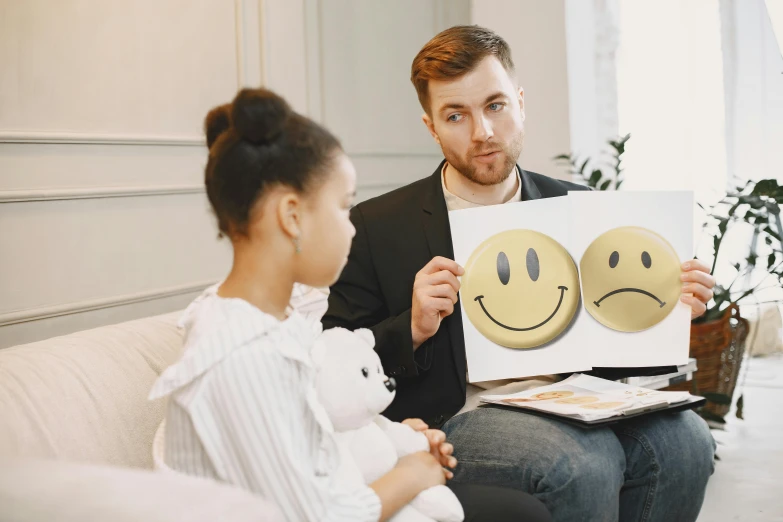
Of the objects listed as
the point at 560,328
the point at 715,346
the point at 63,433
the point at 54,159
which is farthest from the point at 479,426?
the point at 715,346

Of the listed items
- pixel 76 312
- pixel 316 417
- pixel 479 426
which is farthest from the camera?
pixel 76 312

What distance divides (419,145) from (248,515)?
2.93m

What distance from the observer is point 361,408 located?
1.01 metres

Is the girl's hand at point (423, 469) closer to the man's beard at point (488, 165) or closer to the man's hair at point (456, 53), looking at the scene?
the man's beard at point (488, 165)

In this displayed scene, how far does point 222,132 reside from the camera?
3.34 ft

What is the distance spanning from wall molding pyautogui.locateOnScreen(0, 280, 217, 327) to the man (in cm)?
69

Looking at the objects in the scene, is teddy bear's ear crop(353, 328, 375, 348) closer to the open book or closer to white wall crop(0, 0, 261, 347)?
the open book

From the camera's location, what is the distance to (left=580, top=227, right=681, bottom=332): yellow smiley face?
1.51 m

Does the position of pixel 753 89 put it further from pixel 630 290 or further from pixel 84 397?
pixel 84 397

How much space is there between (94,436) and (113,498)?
53 centimetres

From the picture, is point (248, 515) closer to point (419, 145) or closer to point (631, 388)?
point (631, 388)

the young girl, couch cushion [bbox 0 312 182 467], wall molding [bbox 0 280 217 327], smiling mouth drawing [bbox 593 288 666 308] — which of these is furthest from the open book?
wall molding [bbox 0 280 217 327]

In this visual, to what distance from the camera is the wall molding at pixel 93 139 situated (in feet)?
6.03

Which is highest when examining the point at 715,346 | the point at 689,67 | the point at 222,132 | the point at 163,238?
the point at 689,67
